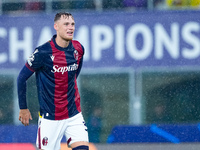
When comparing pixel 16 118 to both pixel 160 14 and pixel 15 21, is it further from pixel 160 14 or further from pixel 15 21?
pixel 160 14

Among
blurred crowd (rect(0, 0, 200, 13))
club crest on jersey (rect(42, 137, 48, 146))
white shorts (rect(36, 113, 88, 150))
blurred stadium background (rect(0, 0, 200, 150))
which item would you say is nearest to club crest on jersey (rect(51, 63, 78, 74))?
white shorts (rect(36, 113, 88, 150))

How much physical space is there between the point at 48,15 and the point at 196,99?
324 centimetres

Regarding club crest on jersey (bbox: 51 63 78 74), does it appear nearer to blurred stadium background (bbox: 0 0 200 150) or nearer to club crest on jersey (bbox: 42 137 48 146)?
club crest on jersey (bbox: 42 137 48 146)

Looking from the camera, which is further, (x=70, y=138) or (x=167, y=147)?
(x=167, y=147)

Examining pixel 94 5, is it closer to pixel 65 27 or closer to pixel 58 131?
pixel 65 27

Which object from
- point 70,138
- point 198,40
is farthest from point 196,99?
point 70,138

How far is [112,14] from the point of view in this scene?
30.7 ft

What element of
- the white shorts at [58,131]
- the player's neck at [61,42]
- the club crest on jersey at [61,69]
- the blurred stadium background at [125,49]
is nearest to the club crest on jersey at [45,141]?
the white shorts at [58,131]

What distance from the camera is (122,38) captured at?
9352 mm

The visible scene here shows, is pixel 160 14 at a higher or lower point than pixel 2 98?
higher

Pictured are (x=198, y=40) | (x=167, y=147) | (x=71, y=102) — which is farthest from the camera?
(x=198, y=40)

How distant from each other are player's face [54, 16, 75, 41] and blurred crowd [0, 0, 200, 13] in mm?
4677

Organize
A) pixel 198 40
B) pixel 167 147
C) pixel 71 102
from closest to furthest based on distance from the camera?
pixel 71 102 < pixel 167 147 < pixel 198 40

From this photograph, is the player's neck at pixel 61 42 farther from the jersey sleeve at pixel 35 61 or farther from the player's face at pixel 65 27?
the jersey sleeve at pixel 35 61
